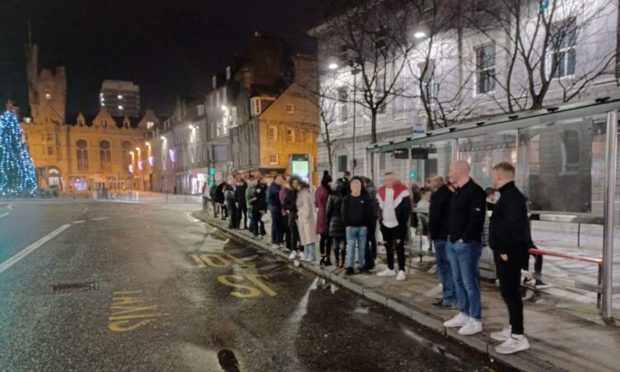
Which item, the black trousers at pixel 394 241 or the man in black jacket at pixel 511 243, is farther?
the black trousers at pixel 394 241

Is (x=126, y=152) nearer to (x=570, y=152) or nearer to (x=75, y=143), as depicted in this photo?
(x=75, y=143)

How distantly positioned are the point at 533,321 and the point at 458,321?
3.35 ft

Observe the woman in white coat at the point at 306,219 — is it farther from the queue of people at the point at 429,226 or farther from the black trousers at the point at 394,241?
the black trousers at the point at 394,241

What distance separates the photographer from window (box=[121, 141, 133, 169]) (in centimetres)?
8781

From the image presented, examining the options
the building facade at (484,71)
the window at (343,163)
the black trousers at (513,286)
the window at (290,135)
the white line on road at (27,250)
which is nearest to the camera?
the black trousers at (513,286)

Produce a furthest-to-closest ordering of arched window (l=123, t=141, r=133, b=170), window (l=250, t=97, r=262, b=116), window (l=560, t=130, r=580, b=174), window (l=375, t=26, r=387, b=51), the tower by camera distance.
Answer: arched window (l=123, t=141, r=133, b=170) < the tower < window (l=250, t=97, r=262, b=116) < window (l=375, t=26, r=387, b=51) < window (l=560, t=130, r=580, b=174)

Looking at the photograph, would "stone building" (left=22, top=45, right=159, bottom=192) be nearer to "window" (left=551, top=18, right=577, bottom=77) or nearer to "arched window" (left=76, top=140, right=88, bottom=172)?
"arched window" (left=76, top=140, right=88, bottom=172)

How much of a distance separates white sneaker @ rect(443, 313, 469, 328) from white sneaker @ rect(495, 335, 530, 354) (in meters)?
0.66

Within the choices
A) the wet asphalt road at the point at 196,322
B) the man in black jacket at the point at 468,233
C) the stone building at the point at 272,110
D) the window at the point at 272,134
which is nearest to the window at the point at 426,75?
the wet asphalt road at the point at 196,322

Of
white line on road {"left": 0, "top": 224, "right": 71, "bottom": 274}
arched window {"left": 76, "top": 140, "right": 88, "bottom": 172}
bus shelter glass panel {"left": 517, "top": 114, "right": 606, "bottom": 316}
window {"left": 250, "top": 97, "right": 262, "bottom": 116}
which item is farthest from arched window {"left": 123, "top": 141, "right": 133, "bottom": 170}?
bus shelter glass panel {"left": 517, "top": 114, "right": 606, "bottom": 316}

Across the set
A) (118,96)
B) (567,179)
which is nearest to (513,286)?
(567,179)

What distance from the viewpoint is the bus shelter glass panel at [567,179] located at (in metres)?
6.24

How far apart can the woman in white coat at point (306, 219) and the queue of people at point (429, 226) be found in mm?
22

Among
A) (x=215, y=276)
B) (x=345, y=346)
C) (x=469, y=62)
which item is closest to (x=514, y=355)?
(x=345, y=346)
